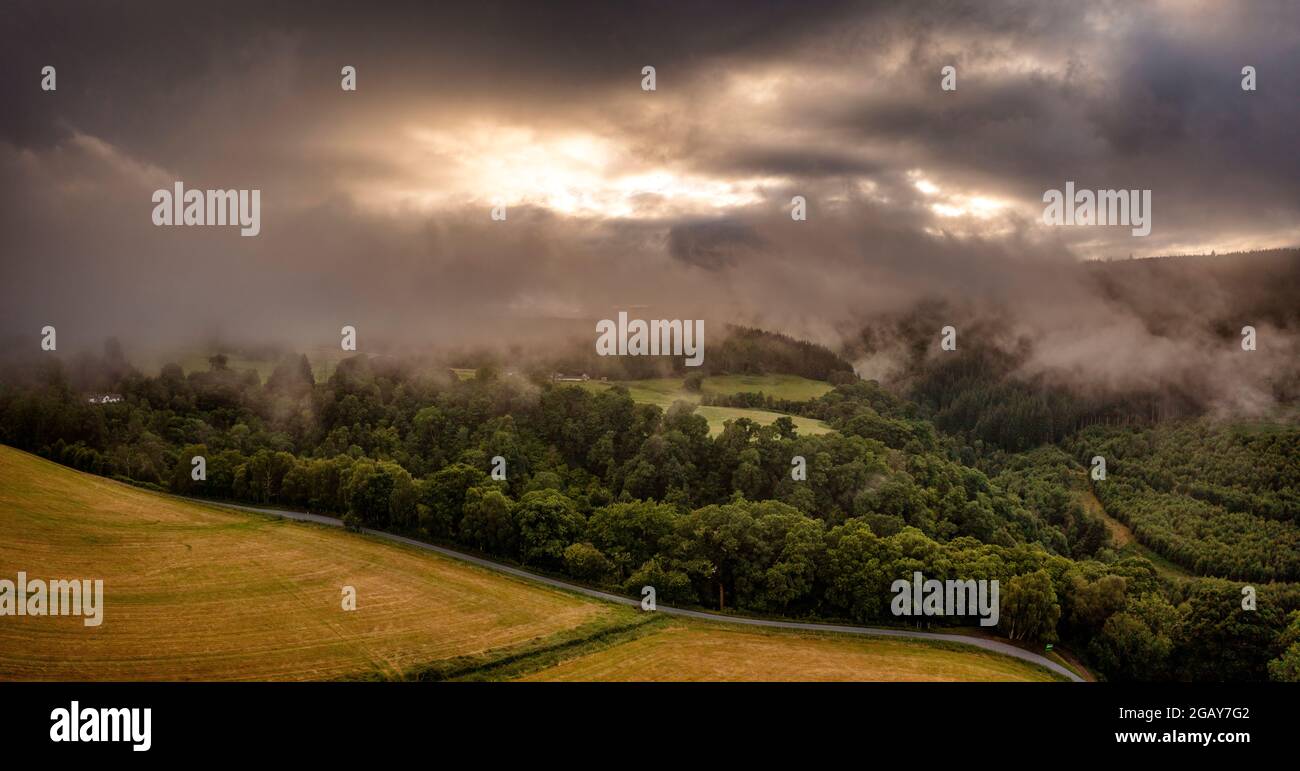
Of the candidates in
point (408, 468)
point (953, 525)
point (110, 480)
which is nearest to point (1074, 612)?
point (953, 525)

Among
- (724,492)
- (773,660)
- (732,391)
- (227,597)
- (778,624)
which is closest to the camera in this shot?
(773,660)

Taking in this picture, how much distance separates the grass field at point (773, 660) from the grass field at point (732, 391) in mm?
41475

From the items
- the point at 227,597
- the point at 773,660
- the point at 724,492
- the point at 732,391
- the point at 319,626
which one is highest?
the point at 732,391

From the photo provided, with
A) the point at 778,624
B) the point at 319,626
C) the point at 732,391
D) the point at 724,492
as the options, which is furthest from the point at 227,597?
the point at 732,391

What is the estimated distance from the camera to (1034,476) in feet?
388

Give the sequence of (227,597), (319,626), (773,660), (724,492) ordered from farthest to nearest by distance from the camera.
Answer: (724,492) → (227,597) → (773,660) → (319,626)

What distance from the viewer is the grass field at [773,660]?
39.6 meters

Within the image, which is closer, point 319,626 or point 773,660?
point 319,626

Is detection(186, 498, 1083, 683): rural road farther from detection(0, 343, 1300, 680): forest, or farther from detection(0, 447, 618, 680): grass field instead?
detection(0, 447, 618, 680): grass field

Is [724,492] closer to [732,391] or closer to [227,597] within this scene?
[732,391]

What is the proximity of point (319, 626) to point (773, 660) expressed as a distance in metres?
26.3

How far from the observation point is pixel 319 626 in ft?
130

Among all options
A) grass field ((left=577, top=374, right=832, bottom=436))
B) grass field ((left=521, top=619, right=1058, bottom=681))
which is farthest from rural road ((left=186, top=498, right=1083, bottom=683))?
grass field ((left=577, top=374, right=832, bottom=436))

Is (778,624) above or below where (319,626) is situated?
below
